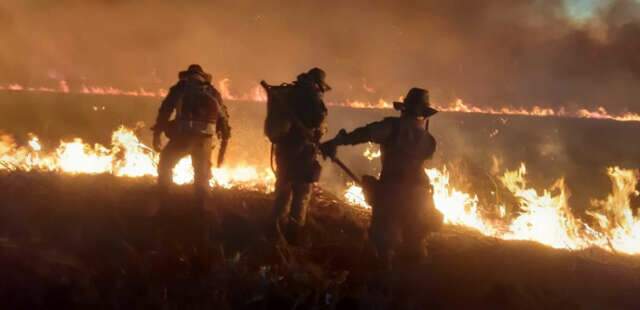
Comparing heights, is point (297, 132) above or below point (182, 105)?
below

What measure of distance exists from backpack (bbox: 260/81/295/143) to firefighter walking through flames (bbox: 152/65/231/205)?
100 centimetres

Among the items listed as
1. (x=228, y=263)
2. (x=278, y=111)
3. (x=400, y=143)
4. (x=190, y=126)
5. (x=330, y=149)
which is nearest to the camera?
(x=228, y=263)

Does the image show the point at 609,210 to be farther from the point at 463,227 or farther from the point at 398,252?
the point at 398,252

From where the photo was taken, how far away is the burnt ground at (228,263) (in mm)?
4926

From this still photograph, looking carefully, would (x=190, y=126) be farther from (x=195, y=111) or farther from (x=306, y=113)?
(x=306, y=113)

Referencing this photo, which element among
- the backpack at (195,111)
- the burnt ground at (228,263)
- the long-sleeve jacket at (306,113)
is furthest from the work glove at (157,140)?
the long-sleeve jacket at (306,113)

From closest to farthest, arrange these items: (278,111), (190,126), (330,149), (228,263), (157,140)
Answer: (228,263), (330,149), (278,111), (190,126), (157,140)

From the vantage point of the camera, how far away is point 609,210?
712 inches

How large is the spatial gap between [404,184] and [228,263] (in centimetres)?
237

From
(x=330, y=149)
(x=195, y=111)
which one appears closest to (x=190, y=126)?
(x=195, y=111)

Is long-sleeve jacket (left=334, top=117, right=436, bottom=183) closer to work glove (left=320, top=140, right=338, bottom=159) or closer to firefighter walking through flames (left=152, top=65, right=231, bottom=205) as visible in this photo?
work glove (left=320, top=140, right=338, bottom=159)

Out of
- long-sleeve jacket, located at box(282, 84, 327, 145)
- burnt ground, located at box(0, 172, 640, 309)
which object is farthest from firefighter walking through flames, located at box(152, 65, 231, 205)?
long-sleeve jacket, located at box(282, 84, 327, 145)

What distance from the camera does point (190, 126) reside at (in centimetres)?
784

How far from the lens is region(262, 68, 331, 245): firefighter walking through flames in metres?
7.42
